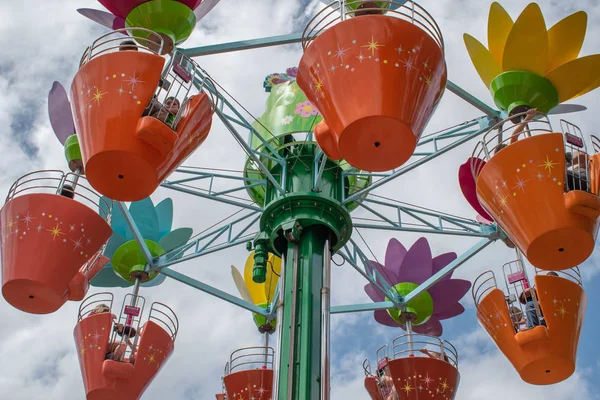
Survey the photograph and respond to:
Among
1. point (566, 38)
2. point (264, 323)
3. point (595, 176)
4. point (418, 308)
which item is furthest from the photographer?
point (264, 323)

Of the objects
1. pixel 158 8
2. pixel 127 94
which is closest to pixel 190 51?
pixel 158 8

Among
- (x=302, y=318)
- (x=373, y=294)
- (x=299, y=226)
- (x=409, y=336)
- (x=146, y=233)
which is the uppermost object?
(x=146, y=233)

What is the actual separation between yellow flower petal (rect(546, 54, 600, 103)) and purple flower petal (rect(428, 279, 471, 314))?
548cm

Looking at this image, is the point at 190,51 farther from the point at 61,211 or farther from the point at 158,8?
the point at 61,211

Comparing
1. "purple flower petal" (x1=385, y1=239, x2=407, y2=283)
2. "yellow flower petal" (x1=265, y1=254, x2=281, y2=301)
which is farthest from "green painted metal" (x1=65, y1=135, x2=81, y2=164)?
"purple flower petal" (x1=385, y1=239, x2=407, y2=283)

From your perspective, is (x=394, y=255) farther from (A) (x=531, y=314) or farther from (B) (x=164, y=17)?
(B) (x=164, y=17)

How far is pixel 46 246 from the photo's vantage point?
13289 millimetres

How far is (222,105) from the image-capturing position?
1472 centimetres

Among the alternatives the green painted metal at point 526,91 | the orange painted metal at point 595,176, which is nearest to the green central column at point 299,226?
the green painted metal at point 526,91

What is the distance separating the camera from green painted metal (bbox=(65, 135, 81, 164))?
1553 cm

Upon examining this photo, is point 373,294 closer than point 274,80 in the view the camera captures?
No

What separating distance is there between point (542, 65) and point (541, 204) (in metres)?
3.67

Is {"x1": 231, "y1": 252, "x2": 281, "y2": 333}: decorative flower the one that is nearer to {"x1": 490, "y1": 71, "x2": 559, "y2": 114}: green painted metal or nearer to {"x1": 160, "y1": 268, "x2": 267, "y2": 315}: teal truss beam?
{"x1": 160, "y1": 268, "x2": 267, "y2": 315}: teal truss beam

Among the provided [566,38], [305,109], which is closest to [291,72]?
[305,109]
